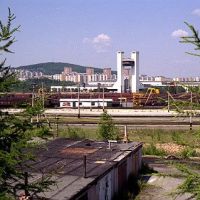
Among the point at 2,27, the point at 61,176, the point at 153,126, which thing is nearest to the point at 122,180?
the point at 61,176

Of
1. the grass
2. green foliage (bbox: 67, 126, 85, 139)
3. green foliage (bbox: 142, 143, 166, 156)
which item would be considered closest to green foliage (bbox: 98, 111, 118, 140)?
the grass

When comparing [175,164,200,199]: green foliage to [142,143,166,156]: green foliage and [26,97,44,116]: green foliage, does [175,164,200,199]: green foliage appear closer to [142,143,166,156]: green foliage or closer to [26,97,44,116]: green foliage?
[26,97,44,116]: green foliage

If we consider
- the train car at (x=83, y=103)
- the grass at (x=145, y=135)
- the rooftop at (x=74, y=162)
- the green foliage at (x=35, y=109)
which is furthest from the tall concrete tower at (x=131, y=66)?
the green foliage at (x=35, y=109)

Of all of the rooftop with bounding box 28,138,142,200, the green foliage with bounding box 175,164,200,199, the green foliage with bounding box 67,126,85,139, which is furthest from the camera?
the green foliage with bounding box 67,126,85,139

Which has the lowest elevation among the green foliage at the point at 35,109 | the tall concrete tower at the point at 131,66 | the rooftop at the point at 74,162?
A: the rooftop at the point at 74,162

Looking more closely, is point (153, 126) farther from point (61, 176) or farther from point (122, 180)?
point (61, 176)

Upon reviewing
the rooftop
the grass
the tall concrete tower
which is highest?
the tall concrete tower

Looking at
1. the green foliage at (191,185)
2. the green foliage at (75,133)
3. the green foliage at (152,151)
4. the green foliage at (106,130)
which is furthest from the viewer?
the green foliage at (75,133)

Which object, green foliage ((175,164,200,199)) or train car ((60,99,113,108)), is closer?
green foliage ((175,164,200,199))

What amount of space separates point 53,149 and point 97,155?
2.90 m

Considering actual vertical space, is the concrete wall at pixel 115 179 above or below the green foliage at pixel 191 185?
below

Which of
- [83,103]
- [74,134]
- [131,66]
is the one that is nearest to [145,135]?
[74,134]

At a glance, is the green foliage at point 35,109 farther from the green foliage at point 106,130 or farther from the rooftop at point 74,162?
the green foliage at point 106,130

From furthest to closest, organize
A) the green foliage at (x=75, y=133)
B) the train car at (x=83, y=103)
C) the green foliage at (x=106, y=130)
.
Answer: the train car at (x=83, y=103) < the green foliage at (x=75, y=133) < the green foliage at (x=106, y=130)
